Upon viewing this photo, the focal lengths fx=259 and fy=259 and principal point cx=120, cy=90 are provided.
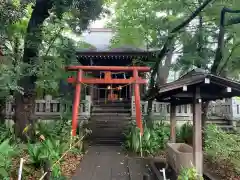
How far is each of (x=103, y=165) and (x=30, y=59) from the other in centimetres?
507

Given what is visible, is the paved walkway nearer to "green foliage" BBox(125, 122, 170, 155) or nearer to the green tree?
"green foliage" BBox(125, 122, 170, 155)

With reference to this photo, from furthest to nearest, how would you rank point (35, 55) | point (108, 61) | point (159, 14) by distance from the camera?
point (108, 61) < point (159, 14) < point (35, 55)

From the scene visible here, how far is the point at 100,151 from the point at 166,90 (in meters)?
5.79

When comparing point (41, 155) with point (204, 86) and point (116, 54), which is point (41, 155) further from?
point (116, 54)

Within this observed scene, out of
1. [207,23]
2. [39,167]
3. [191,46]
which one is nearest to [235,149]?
[39,167]

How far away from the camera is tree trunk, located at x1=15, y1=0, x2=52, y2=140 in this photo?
10.3m

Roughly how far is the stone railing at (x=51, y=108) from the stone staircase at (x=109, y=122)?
0.72 meters

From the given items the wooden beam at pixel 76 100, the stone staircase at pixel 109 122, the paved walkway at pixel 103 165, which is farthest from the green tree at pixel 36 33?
the stone staircase at pixel 109 122

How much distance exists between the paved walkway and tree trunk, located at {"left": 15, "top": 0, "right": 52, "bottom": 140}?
310 cm

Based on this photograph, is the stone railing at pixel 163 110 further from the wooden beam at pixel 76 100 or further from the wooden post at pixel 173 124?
the wooden post at pixel 173 124

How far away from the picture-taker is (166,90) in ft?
21.4

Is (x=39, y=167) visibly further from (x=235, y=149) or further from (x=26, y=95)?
(x=235, y=149)

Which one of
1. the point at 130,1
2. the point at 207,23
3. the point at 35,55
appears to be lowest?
the point at 35,55

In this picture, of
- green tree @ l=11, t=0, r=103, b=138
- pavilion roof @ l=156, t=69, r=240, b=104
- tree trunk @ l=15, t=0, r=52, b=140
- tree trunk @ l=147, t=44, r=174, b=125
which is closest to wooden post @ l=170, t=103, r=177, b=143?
pavilion roof @ l=156, t=69, r=240, b=104
